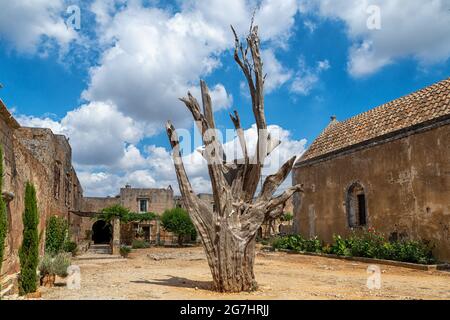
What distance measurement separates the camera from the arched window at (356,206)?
715 inches

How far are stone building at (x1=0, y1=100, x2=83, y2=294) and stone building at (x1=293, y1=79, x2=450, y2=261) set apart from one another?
12.5 metres

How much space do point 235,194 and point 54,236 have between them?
10.5 m

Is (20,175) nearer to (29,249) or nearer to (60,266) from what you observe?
(60,266)

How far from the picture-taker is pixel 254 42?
28.6ft

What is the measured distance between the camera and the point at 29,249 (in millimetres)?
7941

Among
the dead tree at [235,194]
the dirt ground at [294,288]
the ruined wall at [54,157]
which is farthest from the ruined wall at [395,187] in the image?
the ruined wall at [54,157]

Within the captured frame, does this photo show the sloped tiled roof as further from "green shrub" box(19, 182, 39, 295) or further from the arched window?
"green shrub" box(19, 182, 39, 295)

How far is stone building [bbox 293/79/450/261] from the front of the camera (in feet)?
Result: 46.2

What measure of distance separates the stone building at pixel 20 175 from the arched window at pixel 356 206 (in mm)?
12915

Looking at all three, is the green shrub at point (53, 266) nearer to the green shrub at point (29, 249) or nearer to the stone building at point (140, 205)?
the green shrub at point (29, 249)

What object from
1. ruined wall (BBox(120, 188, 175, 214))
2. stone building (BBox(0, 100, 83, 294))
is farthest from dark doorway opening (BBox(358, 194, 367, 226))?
ruined wall (BBox(120, 188, 175, 214))

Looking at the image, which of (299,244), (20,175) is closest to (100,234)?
(299,244)

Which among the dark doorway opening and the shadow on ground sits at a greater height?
the dark doorway opening
